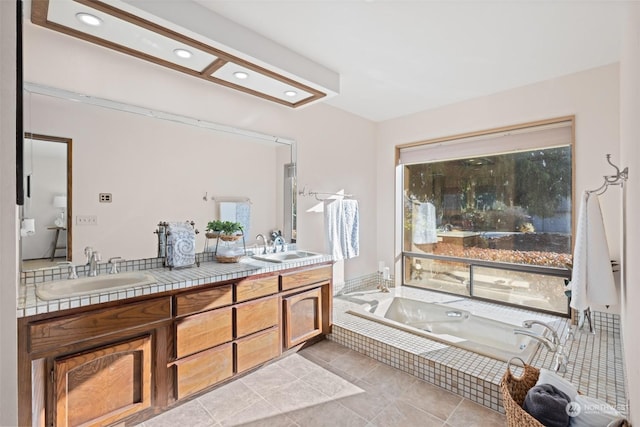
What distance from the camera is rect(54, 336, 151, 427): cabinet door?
5.04ft

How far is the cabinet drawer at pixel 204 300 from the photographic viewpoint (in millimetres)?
1930

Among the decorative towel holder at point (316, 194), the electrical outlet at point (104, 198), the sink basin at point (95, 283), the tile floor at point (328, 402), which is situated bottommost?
the tile floor at point (328, 402)

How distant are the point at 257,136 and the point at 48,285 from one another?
1.91 metres

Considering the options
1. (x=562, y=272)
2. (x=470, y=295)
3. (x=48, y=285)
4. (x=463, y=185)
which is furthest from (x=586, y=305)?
(x=48, y=285)

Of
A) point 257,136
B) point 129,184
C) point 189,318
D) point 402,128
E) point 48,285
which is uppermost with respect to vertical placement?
point 402,128

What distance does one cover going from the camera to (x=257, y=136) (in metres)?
2.93

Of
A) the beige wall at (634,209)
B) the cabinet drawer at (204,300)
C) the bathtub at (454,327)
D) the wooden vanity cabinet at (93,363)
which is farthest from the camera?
the bathtub at (454,327)

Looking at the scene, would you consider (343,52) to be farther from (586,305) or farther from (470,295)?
(470,295)

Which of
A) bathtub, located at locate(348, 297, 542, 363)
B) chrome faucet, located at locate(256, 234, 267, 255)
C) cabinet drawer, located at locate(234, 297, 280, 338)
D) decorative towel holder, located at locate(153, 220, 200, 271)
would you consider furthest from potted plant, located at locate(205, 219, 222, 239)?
bathtub, located at locate(348, 297, 542, 363)

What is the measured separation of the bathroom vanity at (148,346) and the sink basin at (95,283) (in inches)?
6.6

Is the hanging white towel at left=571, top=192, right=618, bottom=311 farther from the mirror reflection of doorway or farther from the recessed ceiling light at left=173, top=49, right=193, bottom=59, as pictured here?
the mirror reflection of doorway

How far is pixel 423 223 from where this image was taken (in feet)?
13.1

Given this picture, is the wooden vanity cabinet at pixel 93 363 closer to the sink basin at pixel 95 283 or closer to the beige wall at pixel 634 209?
the sink basin at pixel 95 283

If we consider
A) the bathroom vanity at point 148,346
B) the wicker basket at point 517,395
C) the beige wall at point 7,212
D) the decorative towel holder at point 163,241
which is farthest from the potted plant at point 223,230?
the wicker basket at point 517,395
